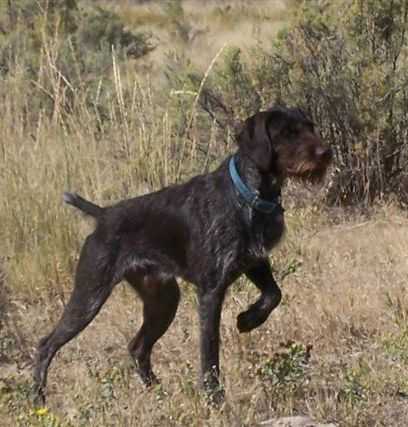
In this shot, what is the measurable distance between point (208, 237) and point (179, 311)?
1.95m

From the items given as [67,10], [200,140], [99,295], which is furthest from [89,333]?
[67,10]

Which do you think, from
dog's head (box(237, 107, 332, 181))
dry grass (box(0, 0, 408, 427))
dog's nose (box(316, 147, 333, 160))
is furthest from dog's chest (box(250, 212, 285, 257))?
dry grass (box(0, 0, 408, 427))

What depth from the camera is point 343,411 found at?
588 cm

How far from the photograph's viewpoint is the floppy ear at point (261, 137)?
6.42m

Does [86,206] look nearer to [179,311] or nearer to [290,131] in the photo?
[290,131]

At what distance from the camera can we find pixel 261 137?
6.45 meters

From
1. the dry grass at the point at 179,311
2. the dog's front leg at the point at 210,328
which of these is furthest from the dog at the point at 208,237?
the dry grass at the point at 179,311

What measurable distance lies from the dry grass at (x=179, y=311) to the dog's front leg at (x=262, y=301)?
0.75ft

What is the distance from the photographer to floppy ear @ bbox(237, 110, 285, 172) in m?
6.42

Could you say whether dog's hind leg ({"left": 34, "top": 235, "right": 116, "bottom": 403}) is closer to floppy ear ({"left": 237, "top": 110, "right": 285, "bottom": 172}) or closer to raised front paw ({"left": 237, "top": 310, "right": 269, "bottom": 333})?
raised front paw ({"left": 237, "top": 310, "right": 269, "bottom": 333})

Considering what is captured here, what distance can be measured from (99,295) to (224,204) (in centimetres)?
95

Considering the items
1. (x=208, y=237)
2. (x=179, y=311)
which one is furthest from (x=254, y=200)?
(x=179, y=311)

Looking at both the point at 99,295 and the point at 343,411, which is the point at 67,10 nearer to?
the point at 99,295

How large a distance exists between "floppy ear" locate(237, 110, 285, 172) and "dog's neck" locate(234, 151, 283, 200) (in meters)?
0.04
